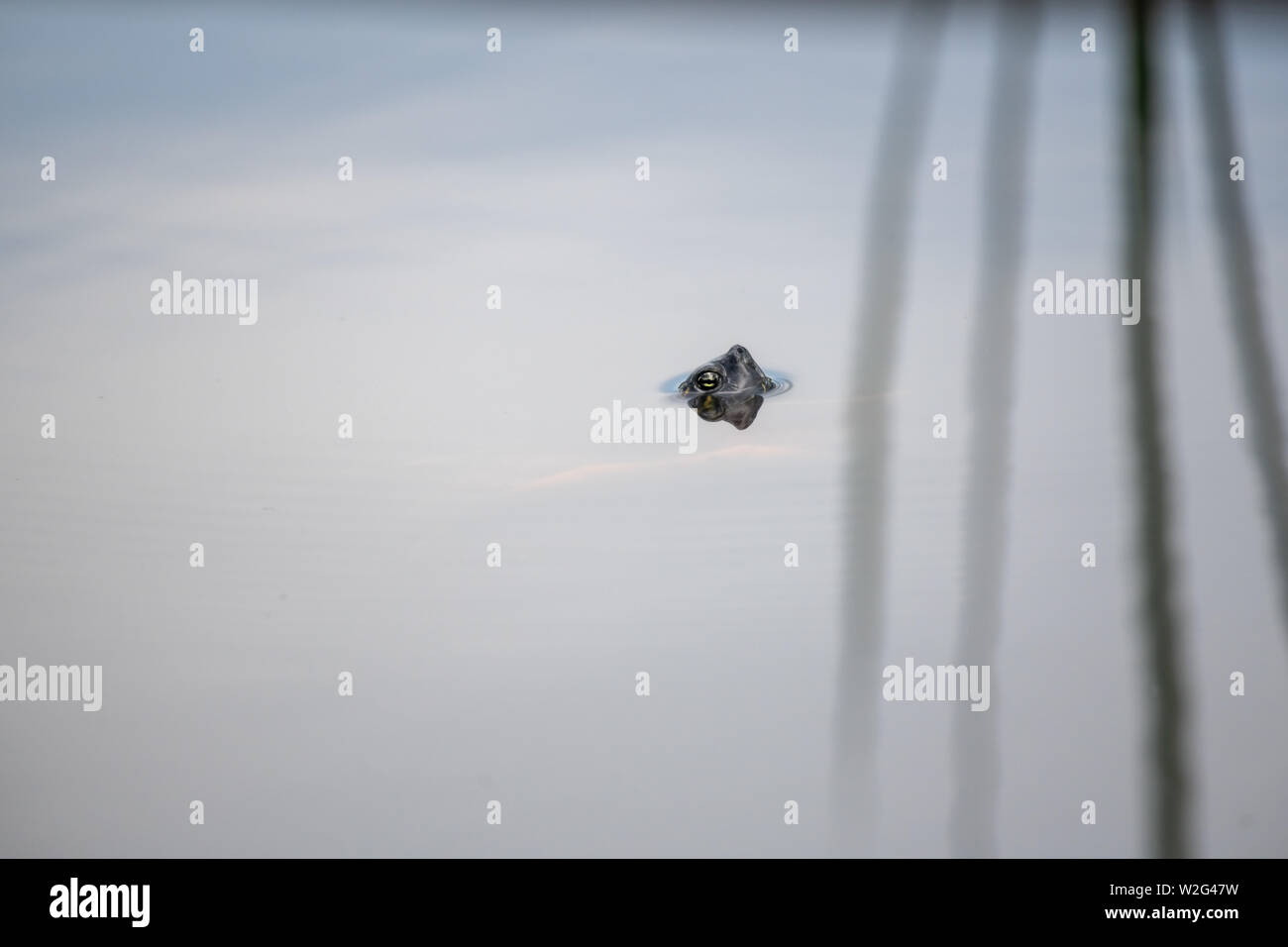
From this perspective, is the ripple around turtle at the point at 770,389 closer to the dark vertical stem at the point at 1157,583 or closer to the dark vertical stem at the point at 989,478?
the dark vertical stem at the point at 989,478

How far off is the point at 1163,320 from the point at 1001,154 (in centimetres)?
89

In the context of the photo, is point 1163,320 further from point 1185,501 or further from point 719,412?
point 719,412

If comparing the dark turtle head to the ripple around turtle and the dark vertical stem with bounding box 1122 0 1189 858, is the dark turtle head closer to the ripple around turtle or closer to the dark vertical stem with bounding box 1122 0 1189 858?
the ripple around turtle

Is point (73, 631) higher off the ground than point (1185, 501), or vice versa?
point (1185, 501)

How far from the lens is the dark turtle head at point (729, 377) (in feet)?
9.18

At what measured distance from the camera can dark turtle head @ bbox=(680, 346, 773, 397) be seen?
280cm

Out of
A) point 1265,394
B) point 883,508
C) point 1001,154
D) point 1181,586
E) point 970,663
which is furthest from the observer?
point 1001,154

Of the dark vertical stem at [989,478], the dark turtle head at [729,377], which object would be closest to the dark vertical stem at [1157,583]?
the dark vertical stem at [989,478]

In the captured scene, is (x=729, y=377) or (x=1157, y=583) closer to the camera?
(x=1157, y=583)

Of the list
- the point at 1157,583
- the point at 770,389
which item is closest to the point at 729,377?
the point at 770,389

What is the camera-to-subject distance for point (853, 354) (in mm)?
2900

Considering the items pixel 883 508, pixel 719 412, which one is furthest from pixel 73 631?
pixel 883 508

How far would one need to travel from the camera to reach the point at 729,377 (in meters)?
2.81

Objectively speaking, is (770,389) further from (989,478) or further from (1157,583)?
(1157,583)
